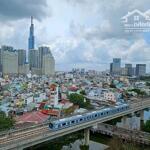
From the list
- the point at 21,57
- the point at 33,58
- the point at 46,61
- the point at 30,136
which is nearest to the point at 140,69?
the point at 46,61

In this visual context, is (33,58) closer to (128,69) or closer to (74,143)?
(128,69)

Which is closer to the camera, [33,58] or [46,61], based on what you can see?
[46,61]

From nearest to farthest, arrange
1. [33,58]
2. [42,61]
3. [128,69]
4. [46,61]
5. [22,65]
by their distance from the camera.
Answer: [46,61] → [42,61] → [22,65] → [33,58] → [128,69]

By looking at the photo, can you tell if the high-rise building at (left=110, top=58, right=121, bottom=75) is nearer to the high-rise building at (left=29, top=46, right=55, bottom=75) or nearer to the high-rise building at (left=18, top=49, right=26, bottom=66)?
the high-rise building at (left=29, top=46, right=55, bottom=75)

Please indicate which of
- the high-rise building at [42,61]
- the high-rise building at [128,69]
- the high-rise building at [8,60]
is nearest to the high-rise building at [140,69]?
the high-rise building at [128,69]

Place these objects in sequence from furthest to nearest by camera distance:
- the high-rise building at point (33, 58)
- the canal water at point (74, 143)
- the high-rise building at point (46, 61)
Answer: the high-rise building at point (33, 58)
the high-rise building at point (46, 61)
the canal water at point (74, 143)

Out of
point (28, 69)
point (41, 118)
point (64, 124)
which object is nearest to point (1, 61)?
point (28, 69)

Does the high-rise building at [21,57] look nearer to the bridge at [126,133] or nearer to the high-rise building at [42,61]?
the high-rise building at [42,61]

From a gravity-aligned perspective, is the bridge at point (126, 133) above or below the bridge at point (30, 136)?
below

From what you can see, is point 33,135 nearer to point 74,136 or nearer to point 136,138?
point 74,136
